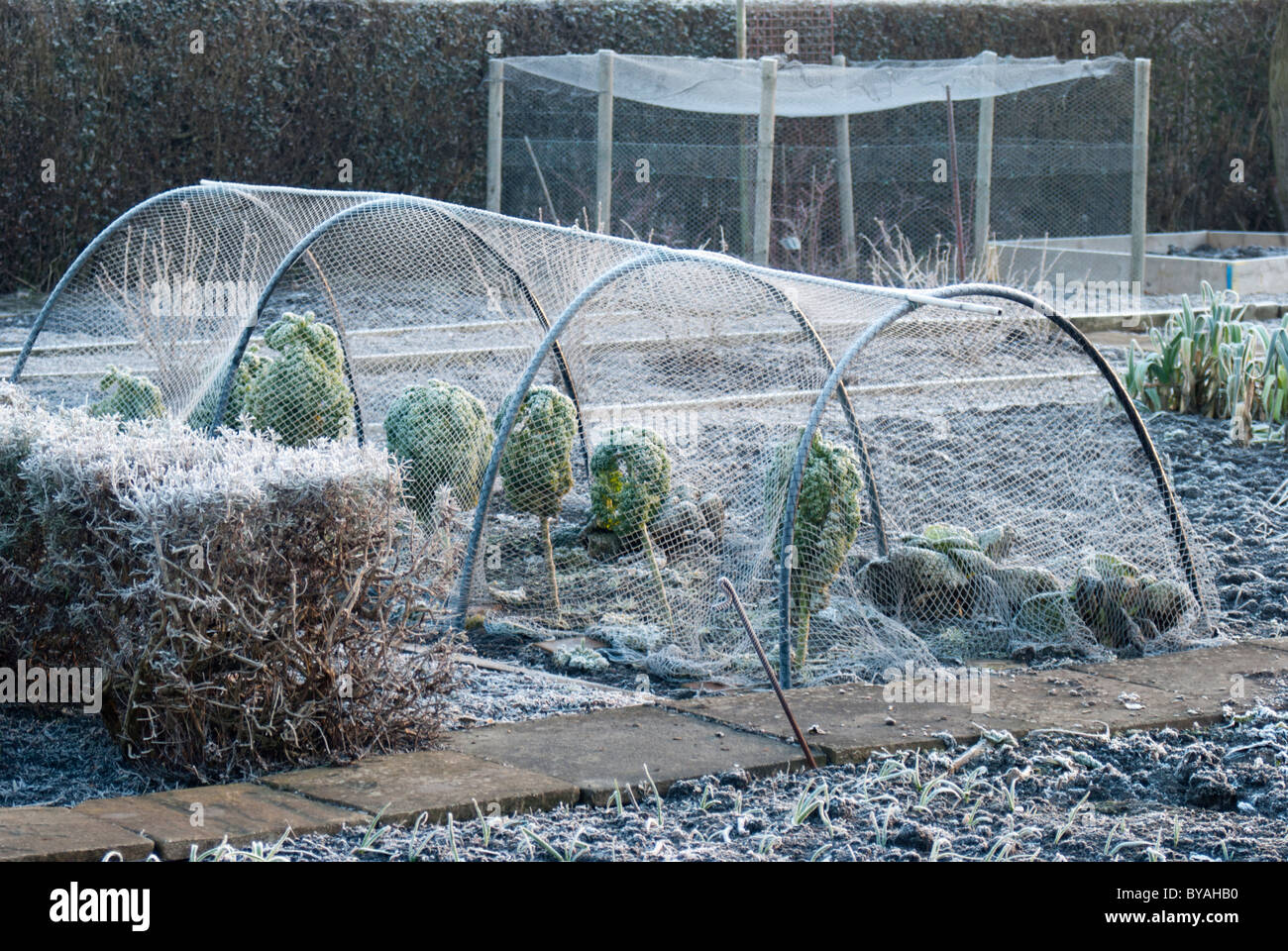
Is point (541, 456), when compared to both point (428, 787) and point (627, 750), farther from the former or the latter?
point (428, 787)

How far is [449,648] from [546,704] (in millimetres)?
437

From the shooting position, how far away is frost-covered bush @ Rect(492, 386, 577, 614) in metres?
5.20

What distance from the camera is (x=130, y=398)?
594cm

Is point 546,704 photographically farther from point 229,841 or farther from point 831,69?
→ point 831,69

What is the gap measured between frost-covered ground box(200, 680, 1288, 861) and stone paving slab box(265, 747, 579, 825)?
0.15 feet

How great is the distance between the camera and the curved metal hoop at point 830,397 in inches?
164

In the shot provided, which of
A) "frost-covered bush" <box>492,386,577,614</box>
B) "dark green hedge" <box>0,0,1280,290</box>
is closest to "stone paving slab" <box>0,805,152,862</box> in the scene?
"frost-covered bush" <box>492,386,577,614</box>

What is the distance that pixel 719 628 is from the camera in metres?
4.92

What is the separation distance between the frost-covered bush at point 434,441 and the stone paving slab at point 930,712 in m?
1.73

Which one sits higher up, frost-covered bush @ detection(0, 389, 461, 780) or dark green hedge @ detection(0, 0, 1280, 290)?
dark green hedge @ detection(0, 0, 1280, 290)

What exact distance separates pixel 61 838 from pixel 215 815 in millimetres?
298

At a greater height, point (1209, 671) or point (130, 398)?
point (130, 398)

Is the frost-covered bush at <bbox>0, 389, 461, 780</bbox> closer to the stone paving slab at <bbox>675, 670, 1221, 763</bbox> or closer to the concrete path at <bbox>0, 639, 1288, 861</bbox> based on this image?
the concrete path at <bbox>0, 639, 1288, 861</bbox>

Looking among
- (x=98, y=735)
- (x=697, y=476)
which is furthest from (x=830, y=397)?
(x=98, y=735)
